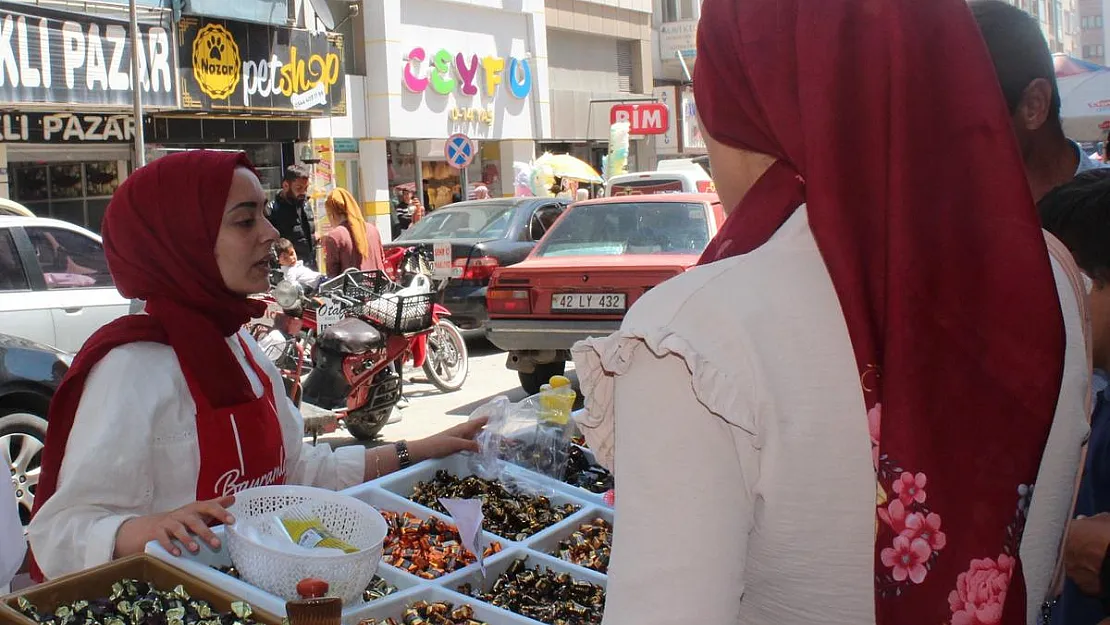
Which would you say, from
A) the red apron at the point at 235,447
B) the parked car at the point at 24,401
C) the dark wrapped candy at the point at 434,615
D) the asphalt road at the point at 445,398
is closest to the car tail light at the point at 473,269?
the asphalt road at the point at 445,398

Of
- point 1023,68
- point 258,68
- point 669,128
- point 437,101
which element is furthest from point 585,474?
point 669,128

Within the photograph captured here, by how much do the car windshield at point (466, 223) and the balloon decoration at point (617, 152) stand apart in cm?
1065

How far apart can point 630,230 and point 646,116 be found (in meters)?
19.8

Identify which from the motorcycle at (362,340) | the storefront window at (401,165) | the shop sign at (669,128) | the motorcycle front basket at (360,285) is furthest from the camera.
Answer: the shop sign at (669,128)

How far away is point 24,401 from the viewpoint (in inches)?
224

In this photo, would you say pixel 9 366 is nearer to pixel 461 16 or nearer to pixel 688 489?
pixel 688 489

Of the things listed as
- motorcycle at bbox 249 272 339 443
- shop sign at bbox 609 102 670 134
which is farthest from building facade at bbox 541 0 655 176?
motorcycle at bbox 249 272 339 443

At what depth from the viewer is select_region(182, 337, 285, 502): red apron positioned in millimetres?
2438

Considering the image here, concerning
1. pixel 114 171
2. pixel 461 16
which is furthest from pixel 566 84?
pixel 114 171

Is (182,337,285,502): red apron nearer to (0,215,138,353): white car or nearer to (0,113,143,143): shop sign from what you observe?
(0,215,138,353): white car

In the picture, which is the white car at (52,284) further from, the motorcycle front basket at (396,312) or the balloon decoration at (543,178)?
the balloon decoration at (543,178)

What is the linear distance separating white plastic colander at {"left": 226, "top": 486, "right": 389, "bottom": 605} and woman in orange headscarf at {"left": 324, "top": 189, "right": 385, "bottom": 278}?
7.42 m

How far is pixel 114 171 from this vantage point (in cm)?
1540

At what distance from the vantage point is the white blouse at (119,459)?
226cm
